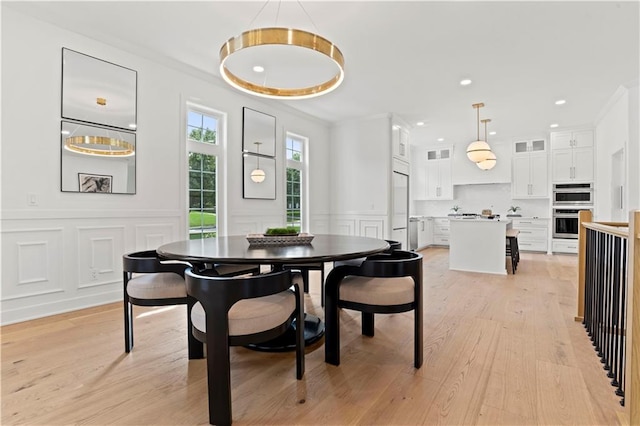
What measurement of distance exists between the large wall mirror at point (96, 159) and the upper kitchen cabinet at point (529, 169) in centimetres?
768

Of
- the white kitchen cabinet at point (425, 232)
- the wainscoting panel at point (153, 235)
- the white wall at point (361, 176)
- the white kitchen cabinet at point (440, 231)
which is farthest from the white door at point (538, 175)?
the wainscoting panel at point (153, 235)

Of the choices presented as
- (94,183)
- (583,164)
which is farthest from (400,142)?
(94,183)

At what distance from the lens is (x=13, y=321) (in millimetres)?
2729

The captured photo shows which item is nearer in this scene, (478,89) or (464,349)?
(464,349)

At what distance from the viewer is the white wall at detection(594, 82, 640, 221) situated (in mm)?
Answer: 4332

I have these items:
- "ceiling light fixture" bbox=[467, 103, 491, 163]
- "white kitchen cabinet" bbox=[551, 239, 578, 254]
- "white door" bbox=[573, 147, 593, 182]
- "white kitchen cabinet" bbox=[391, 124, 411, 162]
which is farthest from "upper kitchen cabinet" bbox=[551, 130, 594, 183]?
"white kitchen cabinet" bbox=[391, 124, 411, 162]

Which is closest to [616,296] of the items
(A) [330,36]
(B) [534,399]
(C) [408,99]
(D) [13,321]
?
(B) [534,399]

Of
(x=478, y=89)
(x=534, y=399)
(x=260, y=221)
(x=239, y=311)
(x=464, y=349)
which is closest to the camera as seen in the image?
(x=239, y=311)

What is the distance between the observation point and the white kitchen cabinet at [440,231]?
323 inches

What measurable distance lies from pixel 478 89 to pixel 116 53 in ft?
14.8

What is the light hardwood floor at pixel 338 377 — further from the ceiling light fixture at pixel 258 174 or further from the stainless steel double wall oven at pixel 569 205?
the stainless steel double wall oven at pixel 569 205

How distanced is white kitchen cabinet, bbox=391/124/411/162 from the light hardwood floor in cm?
376

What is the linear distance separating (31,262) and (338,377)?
285 centimetres

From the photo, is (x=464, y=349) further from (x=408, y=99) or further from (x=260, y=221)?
(x=408, y=99)
